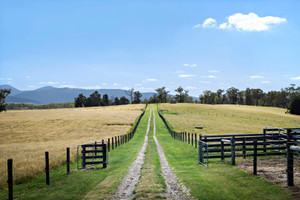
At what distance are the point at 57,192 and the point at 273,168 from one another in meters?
10.9

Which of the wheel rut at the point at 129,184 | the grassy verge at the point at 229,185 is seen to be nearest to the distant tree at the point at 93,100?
the wheel rut at the point at 129,184

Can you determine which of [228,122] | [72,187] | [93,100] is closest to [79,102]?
[93,100]

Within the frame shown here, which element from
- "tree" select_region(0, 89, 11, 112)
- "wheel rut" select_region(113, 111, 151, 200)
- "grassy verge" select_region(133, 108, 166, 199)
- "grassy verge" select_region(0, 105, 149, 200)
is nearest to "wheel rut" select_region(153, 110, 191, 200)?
"grassy verge" select_region(133, 108, 166, 199)

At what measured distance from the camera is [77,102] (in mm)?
180375

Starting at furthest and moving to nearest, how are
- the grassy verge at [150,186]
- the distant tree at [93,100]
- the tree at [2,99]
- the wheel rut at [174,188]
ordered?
the distant tree at [93,100]
the tree at [2,99]
the grassy verge at [150,186]
the wheel rut at [174,188]

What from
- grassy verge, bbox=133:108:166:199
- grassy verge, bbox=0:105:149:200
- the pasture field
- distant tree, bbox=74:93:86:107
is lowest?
the pasture field

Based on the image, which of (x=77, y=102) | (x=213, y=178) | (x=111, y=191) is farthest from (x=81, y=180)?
(x=77, y=102)

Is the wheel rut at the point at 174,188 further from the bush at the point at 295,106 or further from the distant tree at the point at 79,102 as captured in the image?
the distant tree at the point at 79,102

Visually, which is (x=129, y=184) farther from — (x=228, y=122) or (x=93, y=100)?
(x=93, y=100)

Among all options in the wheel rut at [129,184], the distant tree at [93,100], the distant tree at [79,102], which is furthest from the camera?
the distant tree at [93,100]

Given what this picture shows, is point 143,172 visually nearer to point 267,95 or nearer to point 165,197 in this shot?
point 165,197

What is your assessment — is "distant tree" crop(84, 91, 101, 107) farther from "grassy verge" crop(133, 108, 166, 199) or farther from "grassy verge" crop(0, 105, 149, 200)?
"grassy verge" crop(133, 108, 166, 199)

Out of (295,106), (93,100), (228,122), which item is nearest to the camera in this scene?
(228,122)

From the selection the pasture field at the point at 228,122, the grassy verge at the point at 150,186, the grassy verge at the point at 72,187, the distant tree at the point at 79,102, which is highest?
the distant tree at the point at 79,102
